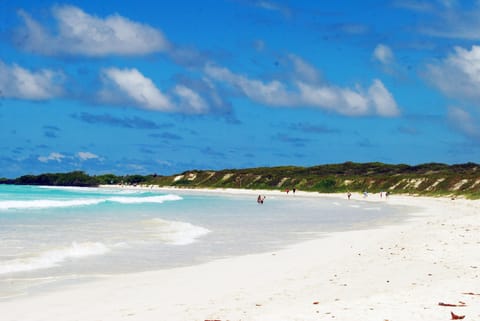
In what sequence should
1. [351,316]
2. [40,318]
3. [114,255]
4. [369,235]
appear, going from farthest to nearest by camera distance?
[369,235]
[114,255]
[40,318]
[351,316]

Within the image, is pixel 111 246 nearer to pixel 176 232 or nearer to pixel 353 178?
pixel 176 232

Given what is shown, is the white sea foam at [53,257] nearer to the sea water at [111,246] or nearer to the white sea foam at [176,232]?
the sea water at [111,246]

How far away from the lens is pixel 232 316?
10789 millimetres

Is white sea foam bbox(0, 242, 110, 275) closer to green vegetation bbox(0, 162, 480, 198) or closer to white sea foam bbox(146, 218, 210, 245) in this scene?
white sea foam bbox(146, 218, 210, 245)

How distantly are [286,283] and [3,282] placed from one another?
695 centimetres

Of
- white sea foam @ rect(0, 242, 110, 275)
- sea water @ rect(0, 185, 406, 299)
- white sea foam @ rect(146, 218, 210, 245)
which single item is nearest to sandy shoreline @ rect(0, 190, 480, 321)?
sea water @ rect(0, 185, 406, 299)

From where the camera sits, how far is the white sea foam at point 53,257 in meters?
17.4

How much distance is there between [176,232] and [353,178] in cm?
10755

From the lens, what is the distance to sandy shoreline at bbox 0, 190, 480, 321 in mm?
10977

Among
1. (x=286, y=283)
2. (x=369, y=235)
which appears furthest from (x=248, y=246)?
(x=286, y=283)

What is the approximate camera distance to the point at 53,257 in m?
19.5

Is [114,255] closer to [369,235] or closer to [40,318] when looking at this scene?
[40,318]

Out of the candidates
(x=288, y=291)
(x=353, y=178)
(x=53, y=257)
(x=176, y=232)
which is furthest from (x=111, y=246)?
(x=353, y=178)

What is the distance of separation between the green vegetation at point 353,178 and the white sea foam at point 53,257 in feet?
206
